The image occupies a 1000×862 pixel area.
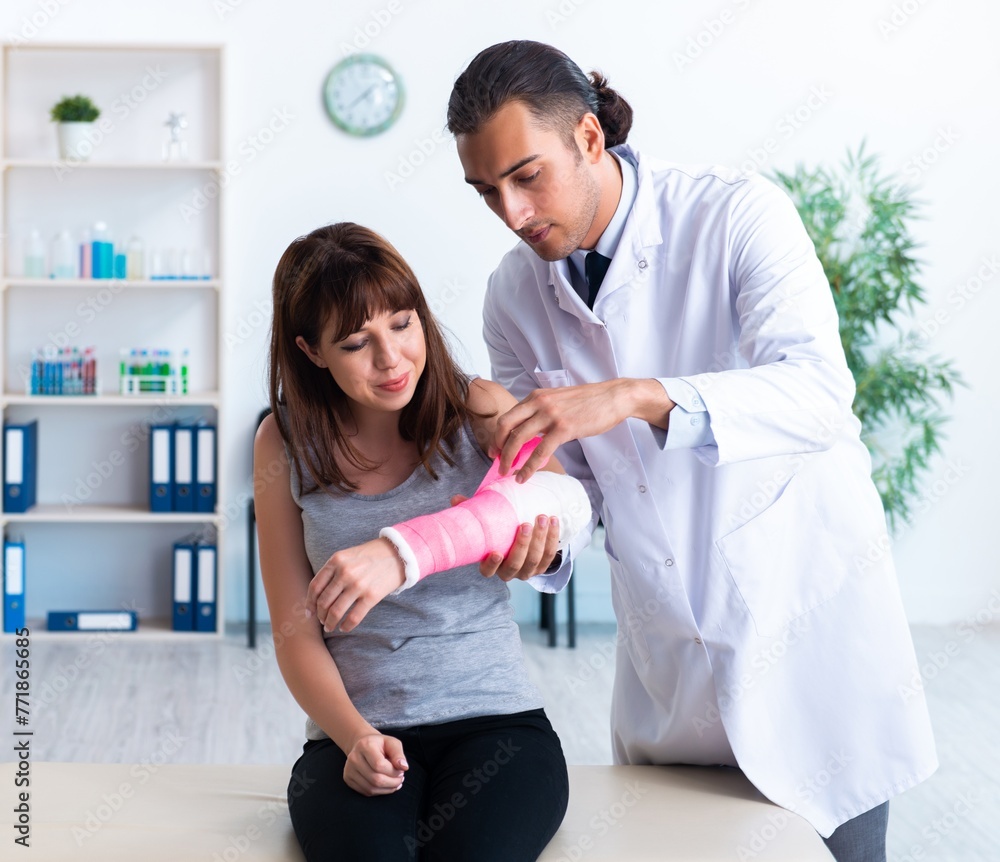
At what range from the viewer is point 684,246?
59.4 inches

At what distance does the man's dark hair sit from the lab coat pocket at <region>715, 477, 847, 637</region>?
58 centimetres

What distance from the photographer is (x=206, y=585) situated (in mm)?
3998

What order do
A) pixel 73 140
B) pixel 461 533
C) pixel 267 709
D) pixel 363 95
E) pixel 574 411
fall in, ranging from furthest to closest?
pixel 363 95
pixel 73 140
pixel 267 709
pixel 461 533
pixel 574 411

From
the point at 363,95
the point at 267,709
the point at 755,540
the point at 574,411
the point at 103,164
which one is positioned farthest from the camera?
the point at 363,95

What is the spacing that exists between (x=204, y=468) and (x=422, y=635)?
2.71 m

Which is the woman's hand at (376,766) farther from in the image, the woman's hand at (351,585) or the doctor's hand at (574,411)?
the doctor's hand at (574,411)

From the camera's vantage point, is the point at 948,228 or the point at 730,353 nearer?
the point at 730,353

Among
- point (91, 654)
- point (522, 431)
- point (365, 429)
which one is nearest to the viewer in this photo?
point (522, 431)

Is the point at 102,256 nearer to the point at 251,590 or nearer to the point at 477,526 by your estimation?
the point at 251,590

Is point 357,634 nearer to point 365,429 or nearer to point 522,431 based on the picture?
point 365,429

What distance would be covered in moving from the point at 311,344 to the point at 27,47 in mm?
3033

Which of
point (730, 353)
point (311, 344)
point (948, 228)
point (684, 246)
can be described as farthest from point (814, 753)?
point (948, 228)

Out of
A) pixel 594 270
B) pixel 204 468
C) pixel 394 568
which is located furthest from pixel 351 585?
pixel 204 468

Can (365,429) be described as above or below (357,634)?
above
